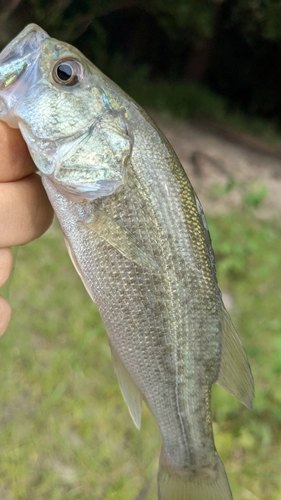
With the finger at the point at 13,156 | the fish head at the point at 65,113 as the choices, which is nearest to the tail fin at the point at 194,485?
the fish head at the point at 65,113

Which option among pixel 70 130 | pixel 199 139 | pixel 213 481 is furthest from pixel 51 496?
pixel 199 139

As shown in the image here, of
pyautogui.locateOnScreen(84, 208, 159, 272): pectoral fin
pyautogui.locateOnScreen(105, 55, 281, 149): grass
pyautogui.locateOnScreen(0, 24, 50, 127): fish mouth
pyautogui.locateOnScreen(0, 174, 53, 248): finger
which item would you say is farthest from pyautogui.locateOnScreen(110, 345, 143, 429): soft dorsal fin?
pyautogui.locateOnScreen(105, 55, 281, 149): grass

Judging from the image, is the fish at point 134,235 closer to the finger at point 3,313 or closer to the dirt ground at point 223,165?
the finger at point 3,313

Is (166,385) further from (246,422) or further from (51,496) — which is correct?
(246,422)

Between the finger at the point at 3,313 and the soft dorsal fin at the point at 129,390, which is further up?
the finger at the point at 3,313

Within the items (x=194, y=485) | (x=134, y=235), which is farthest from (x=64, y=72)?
(x=194, y=485)

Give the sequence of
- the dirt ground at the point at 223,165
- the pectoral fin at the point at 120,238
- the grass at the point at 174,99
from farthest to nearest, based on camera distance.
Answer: the grass at the point at 174,99 < the dirt ground at the point at 223,165 < the pectoral fin at the point at 120,238
